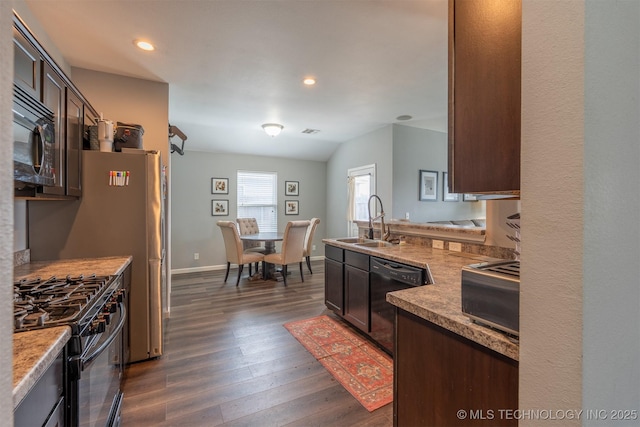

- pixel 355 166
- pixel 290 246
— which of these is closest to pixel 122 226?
pixel 290 246

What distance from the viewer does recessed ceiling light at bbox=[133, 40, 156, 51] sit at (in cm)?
A: 234

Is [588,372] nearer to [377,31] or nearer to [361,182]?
[377,31]

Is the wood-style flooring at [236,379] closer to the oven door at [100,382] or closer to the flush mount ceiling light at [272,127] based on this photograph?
the oven door at [100,382]

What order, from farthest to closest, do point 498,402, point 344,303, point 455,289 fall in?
point 344,303
point 455,289
point 498,402

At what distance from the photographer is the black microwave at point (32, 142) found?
49.3 inches

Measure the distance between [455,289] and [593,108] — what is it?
981 mm

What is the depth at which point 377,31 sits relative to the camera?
7.15 ft

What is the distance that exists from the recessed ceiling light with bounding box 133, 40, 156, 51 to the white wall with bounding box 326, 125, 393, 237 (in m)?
3.60

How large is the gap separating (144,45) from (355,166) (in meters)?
4.08

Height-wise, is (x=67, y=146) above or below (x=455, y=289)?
above

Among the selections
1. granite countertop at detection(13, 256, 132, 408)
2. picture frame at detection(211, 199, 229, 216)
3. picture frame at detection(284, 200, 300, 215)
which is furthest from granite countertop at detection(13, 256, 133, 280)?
picture frame at detection(284, 200, 300, 215)

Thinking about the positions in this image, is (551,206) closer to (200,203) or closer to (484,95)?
(484,95)

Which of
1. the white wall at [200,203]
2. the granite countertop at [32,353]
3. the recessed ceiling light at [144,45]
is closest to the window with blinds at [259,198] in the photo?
the white wall at [200,203]

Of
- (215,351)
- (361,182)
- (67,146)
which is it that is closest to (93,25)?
(67,146)
